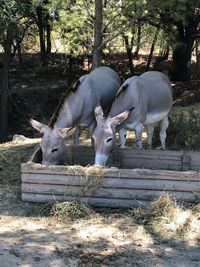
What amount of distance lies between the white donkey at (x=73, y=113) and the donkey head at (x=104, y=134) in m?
0.36

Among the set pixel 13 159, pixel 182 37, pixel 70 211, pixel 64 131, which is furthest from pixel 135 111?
pixel 182 37

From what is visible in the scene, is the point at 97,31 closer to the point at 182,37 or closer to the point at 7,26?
the point at 7,26

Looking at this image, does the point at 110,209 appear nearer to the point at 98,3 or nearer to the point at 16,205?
the point at 16,205

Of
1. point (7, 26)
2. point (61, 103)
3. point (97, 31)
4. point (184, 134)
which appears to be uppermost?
point (7, 26)

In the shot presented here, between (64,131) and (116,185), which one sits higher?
(64,131)

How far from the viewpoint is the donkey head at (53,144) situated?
589 cm

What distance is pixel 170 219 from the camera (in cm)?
515

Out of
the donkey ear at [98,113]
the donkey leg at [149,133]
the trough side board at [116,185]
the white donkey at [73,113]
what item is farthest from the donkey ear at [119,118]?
the donkey leg at [149,133]

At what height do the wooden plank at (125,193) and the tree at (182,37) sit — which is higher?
the tree at (182,37)

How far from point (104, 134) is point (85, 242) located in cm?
165

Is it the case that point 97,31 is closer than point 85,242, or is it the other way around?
point 85,242

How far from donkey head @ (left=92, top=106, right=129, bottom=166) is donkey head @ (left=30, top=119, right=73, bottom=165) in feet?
1.20

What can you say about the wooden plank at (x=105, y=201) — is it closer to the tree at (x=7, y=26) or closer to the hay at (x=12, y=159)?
the hay at (x=12, y=159)

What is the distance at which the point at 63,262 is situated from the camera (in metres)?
4.21
